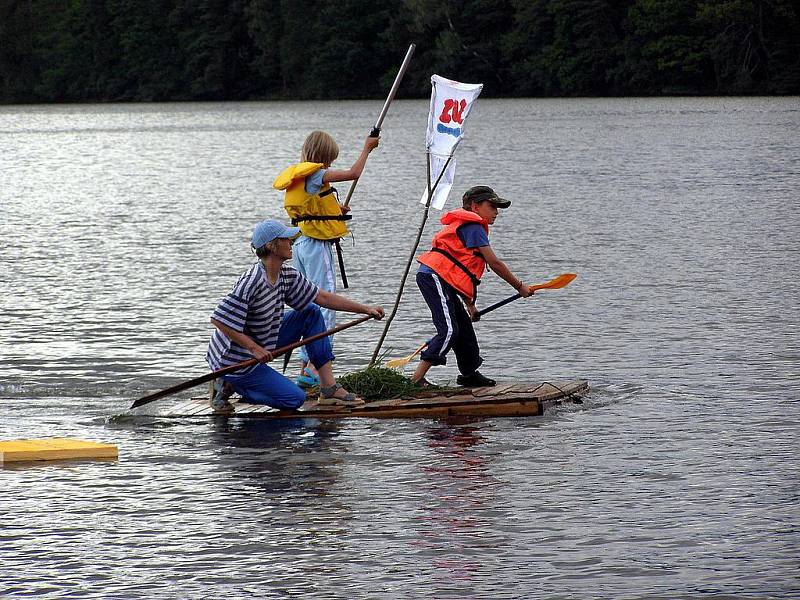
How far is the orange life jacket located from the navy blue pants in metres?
0.06

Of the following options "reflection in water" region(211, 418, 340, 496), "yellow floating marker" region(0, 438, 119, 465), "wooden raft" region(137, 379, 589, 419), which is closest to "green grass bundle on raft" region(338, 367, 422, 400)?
"wooden raft" region(137, 379, 589, 419)

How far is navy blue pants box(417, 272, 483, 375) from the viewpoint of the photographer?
10.6 m

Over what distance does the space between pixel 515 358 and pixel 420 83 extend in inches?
3937

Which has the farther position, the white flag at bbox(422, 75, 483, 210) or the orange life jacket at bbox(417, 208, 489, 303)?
the white flag at bbox(422, 75, 483, 210)

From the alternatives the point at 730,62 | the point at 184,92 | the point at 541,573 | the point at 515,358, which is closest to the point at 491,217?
the point at 515,358

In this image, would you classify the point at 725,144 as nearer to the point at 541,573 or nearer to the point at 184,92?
the point at 541,573

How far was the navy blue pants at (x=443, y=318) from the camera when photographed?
1065 cm

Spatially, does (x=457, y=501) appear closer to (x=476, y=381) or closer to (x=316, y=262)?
(x=476, y=381)

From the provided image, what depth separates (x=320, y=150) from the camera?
34.9 ft

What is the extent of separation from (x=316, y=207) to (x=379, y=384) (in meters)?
1.26

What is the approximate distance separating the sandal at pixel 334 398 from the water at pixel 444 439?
1.07 feet

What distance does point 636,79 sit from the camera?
96625 mm

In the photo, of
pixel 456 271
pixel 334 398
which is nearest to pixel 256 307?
pixel 334 398

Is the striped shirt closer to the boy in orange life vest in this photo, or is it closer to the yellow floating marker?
the boy in orange life vest
